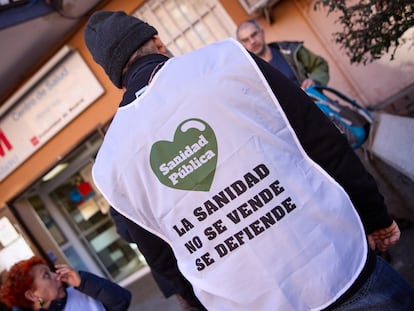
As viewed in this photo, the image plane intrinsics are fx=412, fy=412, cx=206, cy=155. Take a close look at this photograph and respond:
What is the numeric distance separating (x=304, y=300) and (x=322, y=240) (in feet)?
0.58

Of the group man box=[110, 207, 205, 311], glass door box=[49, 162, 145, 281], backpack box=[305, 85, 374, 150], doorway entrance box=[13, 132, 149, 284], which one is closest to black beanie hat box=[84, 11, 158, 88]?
man box=[110, 207, 205, 311]

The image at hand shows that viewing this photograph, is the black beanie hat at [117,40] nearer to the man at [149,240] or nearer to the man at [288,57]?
the man at [149,240]

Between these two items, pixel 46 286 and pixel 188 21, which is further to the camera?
pixel 188 21

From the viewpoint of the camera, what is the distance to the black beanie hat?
1.43 m

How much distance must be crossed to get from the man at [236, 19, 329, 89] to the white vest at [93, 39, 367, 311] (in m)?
2.40

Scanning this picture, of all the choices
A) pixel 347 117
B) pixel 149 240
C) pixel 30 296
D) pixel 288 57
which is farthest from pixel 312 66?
pixel 30 296

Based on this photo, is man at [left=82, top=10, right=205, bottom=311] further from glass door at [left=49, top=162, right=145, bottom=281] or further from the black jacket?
glass door at [left=49, top=162, right=145, bottom=281]

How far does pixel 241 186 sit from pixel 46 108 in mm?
6498

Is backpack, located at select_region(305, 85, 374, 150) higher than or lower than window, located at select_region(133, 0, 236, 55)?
lower

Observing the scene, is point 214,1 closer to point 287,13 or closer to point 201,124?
point 287,13

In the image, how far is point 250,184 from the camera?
116 cm

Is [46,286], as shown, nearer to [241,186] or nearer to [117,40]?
[117,40]

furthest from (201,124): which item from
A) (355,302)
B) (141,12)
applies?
(141,12)

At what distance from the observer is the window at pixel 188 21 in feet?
18.9
